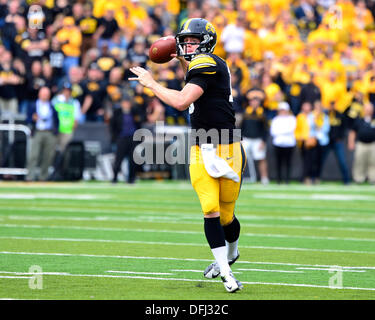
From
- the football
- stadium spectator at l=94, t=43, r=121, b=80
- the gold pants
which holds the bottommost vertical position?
the gold pants

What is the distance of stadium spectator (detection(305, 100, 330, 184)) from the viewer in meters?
18.9

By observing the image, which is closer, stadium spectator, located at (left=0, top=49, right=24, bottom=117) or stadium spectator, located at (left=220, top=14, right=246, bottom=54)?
stadium spectator, located at (left=0, top=49, right=24, bottom=117)

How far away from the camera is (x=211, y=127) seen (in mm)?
6746

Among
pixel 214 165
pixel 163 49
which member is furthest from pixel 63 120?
pixel 214 165

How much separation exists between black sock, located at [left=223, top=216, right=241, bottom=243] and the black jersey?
67 centimetres

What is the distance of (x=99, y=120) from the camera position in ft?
65.5

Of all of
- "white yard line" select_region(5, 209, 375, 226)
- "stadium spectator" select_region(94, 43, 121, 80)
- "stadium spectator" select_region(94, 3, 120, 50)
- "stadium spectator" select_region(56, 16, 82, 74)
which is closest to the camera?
"white yard line" select_region(5, 209, 375, 226)

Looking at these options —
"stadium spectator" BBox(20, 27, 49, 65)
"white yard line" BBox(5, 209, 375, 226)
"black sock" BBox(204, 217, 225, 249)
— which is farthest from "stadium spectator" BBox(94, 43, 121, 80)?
"black sock" BBox(204, 217, 225, 249)

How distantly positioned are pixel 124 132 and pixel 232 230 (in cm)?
1136

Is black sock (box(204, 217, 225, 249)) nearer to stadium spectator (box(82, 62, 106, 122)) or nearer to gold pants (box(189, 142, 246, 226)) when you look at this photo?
gold pants (box(189, 142, 246, 226))
